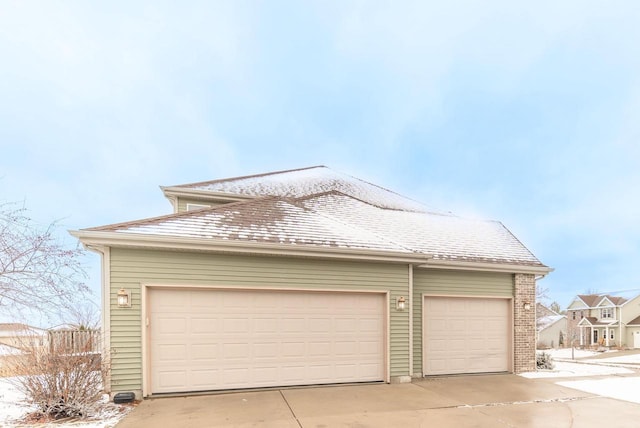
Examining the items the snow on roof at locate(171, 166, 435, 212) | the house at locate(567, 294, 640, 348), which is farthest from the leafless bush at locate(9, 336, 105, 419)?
the house at locate(567, 294, 640, 348)

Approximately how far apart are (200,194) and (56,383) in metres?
6.63

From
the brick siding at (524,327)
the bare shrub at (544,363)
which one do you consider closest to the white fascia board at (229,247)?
the brick siding at (524,327)

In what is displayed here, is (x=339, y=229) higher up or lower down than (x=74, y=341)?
higher up

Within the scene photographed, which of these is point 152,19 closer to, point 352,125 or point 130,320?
point 130,320

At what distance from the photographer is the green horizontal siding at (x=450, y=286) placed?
9.13 m

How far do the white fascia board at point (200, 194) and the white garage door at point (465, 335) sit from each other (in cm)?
658

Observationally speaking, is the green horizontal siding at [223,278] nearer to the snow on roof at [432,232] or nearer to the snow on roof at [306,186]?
the snow on roof at [432,232]

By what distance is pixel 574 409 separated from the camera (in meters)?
6.54

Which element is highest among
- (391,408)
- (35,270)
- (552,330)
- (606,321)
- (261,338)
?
(35,270)

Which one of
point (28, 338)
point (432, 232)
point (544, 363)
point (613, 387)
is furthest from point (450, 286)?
point (28, 338)

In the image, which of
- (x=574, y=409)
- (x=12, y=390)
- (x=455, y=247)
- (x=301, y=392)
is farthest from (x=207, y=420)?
(x=455, y=247)

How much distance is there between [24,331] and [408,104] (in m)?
29.0

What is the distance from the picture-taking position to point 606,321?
119ft

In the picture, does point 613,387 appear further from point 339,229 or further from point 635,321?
point 635,321
